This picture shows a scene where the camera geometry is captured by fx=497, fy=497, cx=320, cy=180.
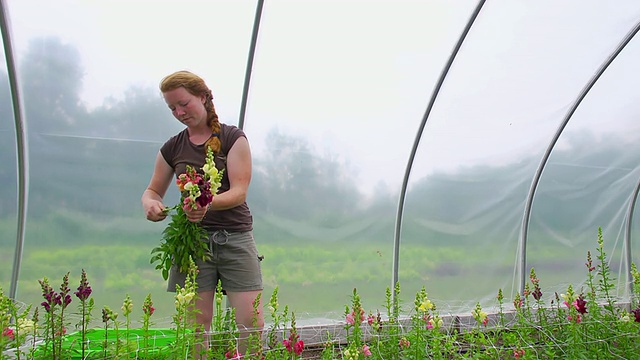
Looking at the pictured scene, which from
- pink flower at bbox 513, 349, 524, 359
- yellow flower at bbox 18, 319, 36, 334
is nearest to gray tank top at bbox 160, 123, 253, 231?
yellow flower at bbox 18, 319, 36, 334

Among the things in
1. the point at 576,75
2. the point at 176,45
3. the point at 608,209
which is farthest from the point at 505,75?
the point at 176,45

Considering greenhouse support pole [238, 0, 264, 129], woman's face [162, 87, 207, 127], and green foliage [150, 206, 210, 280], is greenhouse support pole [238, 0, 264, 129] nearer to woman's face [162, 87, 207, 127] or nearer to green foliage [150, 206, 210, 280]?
woman's face [162, 87, 207, 127]

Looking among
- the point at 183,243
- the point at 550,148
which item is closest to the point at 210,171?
the point at 183,243

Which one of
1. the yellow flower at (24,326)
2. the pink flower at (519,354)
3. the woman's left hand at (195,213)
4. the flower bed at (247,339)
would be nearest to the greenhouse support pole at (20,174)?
the flower bed at (247,339)

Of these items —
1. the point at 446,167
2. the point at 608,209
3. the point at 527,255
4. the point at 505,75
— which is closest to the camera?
the point at 505,75

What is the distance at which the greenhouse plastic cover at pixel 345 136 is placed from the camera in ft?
12.2

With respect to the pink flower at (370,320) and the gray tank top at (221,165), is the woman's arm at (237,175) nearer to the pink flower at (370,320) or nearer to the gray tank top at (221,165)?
the gray tank top at (221,165)

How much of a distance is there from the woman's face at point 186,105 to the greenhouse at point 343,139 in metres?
1.48

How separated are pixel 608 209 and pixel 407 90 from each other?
9.76ft

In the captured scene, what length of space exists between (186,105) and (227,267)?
787 millimetres

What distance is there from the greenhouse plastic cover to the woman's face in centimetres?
147

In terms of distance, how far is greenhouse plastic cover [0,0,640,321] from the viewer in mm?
3717

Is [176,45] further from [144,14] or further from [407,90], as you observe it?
[407,90]

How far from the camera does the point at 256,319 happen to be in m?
2.21
